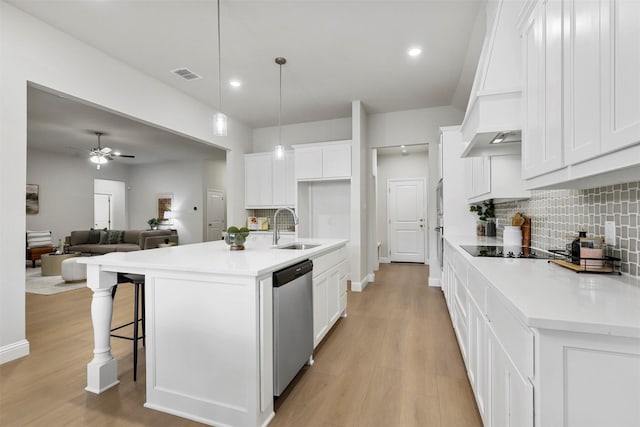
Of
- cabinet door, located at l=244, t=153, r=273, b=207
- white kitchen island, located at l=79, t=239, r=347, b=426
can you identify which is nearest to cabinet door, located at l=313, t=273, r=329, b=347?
white kitchen island, located at l=79, t=239, r=347, b=426

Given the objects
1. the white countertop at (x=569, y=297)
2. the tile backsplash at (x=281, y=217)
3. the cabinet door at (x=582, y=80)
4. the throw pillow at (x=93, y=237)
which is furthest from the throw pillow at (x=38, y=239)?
the cabinet door at (x=582, y=80)

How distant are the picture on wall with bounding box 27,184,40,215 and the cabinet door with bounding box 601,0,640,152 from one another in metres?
10.3

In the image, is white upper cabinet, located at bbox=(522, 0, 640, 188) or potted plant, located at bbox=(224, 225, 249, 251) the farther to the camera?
potted plant, located at bbox=(224, 225, 249, 251)

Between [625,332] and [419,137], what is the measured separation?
15.2 feet

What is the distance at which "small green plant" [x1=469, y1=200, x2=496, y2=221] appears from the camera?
364cm

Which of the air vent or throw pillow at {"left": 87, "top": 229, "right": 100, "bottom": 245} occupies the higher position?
the air vent

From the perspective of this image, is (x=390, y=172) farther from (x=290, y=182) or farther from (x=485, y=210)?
(x=485, y=210)

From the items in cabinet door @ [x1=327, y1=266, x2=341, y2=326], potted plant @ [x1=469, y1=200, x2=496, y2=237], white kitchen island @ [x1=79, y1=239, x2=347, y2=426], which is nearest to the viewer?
white kitchen island @ [x1=79, y1=239, x2=347, y2=426]

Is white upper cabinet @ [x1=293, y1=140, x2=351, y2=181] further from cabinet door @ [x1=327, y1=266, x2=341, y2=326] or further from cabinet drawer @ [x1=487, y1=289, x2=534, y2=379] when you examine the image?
cabinet drawer @ [x1=487, y1=289, x2=534, y2=379]

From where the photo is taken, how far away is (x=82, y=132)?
6211mm

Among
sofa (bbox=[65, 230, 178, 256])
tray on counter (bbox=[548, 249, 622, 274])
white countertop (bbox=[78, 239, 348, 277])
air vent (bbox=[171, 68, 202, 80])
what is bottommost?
sofa (bbox=[65, 230, 178, 256])

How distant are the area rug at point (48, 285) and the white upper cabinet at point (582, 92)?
Answer: 19.8ft

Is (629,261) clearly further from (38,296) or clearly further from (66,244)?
(66,244)

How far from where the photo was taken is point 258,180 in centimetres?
573
